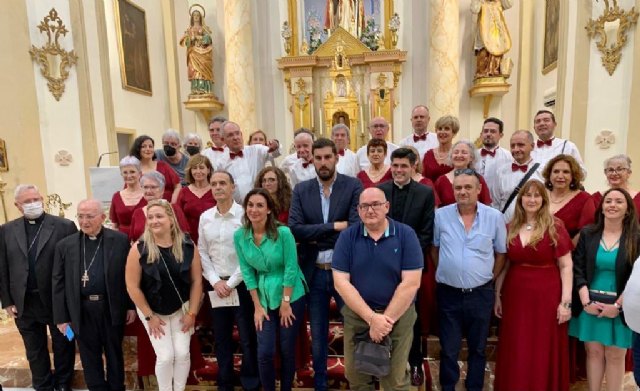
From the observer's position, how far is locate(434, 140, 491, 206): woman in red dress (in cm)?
350

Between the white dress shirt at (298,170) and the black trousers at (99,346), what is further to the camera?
the white dress shirt at (298,170)

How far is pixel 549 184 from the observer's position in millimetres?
3299

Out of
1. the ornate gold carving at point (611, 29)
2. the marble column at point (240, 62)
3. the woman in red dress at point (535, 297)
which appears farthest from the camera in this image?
the marble column at point (240, 62)

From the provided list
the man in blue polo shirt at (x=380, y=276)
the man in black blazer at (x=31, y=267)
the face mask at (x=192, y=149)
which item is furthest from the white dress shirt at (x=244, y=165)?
the man in blue polo shirt at (x=380, y=276)

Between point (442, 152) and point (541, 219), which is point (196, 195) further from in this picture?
point (541, 219)

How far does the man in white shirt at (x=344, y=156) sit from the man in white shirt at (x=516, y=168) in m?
1.60

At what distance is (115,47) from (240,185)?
7603 millimetres

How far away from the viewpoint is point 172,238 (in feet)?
10.1

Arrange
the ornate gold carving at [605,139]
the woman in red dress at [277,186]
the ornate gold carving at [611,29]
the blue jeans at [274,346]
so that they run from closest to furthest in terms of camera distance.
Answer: the blue jeans at [274,346], the woman in red dress at [277,186], the ornate gold carving at [611,29], the ornate gold carving at [605,139]

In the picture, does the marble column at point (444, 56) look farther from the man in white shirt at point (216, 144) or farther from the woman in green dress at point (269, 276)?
the woman in green dress at point (269, 276)

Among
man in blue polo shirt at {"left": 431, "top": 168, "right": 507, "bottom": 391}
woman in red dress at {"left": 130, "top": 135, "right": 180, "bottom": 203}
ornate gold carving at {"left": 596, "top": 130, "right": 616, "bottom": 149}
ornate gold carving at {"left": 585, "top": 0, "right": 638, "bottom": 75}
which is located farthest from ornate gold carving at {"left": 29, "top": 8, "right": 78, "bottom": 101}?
ornate gold carving at {"left": 596, "top": 130, "right": 616, "bottom": 149}

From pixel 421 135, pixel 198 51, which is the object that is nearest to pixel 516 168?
pixel 421 135

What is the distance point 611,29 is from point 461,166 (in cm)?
496

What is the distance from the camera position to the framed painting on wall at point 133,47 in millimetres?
9930
